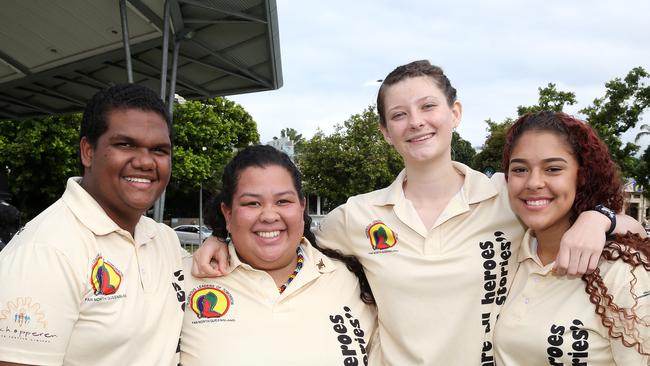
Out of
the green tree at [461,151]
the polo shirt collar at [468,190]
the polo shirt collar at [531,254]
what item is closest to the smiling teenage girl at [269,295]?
the polo shirt collar at [468,190]

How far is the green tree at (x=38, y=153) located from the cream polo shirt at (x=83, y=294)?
23.0 meters

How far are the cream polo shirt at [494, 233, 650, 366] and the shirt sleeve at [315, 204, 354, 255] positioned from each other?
1075mm

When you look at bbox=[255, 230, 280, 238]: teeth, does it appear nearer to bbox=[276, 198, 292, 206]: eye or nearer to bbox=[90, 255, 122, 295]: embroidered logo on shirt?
bbox=[276, 198, 292, 206]: eye

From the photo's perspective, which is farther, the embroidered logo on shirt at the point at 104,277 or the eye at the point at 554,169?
the eye at the point at 554,169

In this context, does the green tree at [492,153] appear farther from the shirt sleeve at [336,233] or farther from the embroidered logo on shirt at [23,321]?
the embroidered logo on shirt at [23,321]

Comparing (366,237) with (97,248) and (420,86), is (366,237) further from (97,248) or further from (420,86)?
(97,248)

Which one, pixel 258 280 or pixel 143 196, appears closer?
pixel 143 196

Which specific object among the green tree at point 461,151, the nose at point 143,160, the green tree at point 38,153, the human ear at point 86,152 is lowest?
the nose at point 143,160

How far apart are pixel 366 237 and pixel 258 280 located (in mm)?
725

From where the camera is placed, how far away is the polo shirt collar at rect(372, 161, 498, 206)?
3.22 m

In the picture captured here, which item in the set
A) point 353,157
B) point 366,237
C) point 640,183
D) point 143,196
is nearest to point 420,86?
point 366,237

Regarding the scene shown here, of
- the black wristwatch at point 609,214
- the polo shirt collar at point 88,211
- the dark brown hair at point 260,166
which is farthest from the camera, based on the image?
the dark brown hair at point 260,166

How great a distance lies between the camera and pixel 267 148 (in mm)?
3205

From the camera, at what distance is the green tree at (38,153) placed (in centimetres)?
2339
